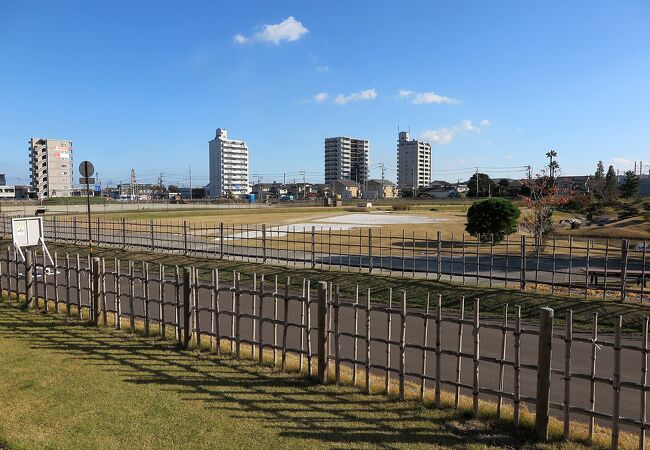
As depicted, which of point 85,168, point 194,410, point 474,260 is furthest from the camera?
point 474,260

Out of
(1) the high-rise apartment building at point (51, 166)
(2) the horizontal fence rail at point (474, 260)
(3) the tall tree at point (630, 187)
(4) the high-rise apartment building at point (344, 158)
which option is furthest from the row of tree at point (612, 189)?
(4) the high-rise apartment building at point (344, 158)

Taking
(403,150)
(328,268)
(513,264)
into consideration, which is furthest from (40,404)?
(403,150)

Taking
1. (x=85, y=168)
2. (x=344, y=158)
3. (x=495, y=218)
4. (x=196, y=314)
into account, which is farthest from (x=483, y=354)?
(x=344, y=158)

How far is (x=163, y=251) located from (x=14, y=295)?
1088 cm

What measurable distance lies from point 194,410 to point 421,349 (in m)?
2.97

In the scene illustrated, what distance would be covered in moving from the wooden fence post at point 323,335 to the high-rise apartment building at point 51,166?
89097 mm

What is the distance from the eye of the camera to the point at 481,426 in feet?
19.0

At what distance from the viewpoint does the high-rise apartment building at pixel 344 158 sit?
187000mm

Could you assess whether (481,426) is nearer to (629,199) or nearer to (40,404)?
(40,404)

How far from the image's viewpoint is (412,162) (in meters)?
174

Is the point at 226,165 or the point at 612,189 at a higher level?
the point at 226,165

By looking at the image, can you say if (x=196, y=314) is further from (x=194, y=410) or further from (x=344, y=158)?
(x=344, y=158)

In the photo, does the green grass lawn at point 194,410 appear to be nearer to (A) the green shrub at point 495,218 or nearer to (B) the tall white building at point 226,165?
(A) the green shrub at point 495,218

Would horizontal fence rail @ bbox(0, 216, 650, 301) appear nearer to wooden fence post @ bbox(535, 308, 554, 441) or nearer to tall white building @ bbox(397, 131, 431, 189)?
wooden fence post @ bbox(535, 308, 554, 441)
